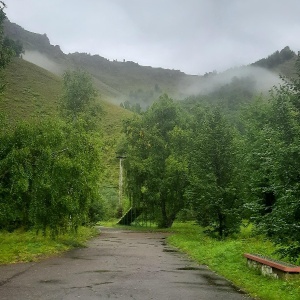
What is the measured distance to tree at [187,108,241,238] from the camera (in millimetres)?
26469

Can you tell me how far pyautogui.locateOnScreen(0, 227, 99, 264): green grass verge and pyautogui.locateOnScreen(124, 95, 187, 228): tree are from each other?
1855 cm

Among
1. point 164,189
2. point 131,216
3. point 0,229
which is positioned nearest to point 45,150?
point 0,229

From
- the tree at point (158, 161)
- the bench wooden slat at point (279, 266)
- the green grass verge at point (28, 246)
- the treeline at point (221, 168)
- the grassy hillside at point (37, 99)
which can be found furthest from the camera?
the grassy hillside at point (37, 99)

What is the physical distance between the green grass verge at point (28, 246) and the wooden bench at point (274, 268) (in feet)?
29.0

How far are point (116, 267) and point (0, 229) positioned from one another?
10490mm

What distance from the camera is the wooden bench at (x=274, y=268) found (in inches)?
440

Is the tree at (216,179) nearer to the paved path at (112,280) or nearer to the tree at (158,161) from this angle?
the paved path at (112,280)

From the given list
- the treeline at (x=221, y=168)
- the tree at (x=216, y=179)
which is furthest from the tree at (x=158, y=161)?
the tree at (x=216, y=179)

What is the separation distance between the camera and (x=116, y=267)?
15.3 meters

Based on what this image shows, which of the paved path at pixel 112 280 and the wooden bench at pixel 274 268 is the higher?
the wooden bench at pixel 274 268

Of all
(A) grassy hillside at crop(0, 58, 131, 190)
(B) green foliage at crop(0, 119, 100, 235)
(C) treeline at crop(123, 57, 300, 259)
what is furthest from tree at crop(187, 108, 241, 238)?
(A) grassy hillside at crop(0, 58, 131, 190)

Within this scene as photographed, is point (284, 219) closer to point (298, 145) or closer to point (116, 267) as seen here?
point (298, 145)

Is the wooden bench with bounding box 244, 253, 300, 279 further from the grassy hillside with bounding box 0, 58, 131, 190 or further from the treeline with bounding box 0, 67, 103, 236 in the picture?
the grassy hillside with bounding box 0, 58, 131, 190

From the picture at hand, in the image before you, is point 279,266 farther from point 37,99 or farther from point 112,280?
point 37,99
